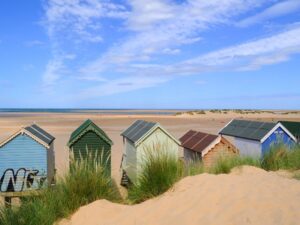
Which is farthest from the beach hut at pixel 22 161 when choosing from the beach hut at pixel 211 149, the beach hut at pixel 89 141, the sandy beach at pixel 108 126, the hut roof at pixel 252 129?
the hut roof at pixel 252 129

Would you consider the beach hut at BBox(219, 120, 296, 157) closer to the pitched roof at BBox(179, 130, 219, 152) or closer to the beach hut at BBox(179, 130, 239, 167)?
the beach hut at BBox(179, 130, 239, 167)

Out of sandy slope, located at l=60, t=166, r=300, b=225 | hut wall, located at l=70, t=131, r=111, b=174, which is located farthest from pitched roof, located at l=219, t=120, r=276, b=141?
sandy slope, located at l=60, t=166, r=300, b=225

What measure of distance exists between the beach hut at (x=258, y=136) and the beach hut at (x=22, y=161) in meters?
7.17

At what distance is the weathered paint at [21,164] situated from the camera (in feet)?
41.0

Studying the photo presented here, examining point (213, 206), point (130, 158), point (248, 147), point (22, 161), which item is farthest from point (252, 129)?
point (213, 206)

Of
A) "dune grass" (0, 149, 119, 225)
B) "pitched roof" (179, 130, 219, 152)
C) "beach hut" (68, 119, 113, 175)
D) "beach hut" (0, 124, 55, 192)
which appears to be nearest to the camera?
"dune grass" (0, 149, 119, 225)

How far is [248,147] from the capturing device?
51.5ft

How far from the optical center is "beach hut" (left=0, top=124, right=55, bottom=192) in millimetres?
12492

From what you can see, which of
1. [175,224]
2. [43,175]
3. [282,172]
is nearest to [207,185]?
[175,224]

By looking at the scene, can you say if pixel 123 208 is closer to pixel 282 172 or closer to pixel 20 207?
pixel 20 207

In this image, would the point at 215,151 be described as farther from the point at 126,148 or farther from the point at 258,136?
the point at 126,148

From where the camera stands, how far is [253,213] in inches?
245

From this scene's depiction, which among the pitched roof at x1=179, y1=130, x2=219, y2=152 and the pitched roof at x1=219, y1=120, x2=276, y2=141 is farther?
the pitched roof at x1=179, y1=130, x2=219, y2=152

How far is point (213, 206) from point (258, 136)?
857 centimetres
